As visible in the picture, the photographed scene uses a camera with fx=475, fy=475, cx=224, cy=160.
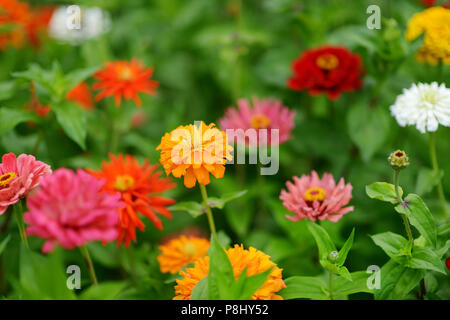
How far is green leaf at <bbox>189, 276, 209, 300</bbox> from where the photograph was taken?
0.72 metres

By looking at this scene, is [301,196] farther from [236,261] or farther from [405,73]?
[405,73]

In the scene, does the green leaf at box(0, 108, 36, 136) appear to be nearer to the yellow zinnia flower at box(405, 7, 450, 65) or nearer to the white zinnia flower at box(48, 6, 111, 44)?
the white zinnia flower at box(48, 6, 111, 44)

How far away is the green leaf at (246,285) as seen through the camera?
68 centimetres

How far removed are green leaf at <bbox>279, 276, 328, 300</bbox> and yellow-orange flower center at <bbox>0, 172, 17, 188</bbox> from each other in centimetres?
48

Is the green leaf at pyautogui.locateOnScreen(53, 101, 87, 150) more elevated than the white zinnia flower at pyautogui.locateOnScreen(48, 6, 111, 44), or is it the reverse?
the white zinnia flower at pyautogui.locateOnScreen(48, 6, 111, 44)

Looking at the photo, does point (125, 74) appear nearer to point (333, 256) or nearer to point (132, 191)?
point (132, 191)

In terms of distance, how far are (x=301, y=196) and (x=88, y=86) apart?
981mm

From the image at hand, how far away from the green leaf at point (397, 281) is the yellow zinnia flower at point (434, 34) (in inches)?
20.7

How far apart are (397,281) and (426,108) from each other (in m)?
0.33

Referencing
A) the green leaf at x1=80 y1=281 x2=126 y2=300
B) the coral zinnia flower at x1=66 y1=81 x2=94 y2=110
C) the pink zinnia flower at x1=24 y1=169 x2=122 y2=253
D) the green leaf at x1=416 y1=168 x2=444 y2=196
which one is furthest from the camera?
the coral zinnia flower at x1=66 y1=81 x2=94 y2=110

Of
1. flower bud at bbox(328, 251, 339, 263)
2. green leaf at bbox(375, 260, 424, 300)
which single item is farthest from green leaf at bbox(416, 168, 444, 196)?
flower bud at bbox(328, 251, 339, 263)
